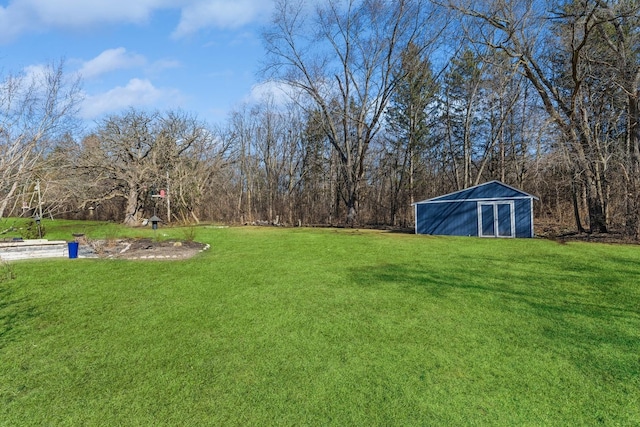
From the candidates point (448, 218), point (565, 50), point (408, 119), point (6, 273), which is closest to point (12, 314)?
point (6, 273)

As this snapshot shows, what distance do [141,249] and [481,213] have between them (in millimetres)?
12075

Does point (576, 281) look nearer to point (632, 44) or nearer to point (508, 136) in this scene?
point (632, 44)

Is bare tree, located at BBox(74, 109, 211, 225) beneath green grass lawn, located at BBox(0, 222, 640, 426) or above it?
above

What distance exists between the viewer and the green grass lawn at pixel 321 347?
2436 mm

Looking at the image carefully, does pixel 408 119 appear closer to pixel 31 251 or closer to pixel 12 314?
pixel 31 251

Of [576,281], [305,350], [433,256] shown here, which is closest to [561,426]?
[305,350]

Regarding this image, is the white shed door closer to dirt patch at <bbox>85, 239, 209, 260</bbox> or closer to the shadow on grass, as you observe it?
dirt patch at <bbox>85, 239, 209, 260</bbox>

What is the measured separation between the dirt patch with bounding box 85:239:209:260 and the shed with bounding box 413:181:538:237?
946cm

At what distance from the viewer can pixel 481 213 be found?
1411cm

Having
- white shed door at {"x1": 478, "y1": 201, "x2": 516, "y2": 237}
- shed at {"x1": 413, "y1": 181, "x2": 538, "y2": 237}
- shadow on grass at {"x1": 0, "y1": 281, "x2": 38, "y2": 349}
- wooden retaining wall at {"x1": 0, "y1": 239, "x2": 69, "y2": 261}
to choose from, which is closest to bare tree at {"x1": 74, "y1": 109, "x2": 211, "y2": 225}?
wooden retaining wall at {"x1": 0, "y1": 239, "x2": 69, "y2": 261}

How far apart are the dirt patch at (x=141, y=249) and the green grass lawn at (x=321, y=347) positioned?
1.85 m

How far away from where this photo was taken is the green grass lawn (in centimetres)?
244

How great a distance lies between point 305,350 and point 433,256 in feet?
18.6

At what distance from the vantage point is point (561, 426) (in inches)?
88.0
